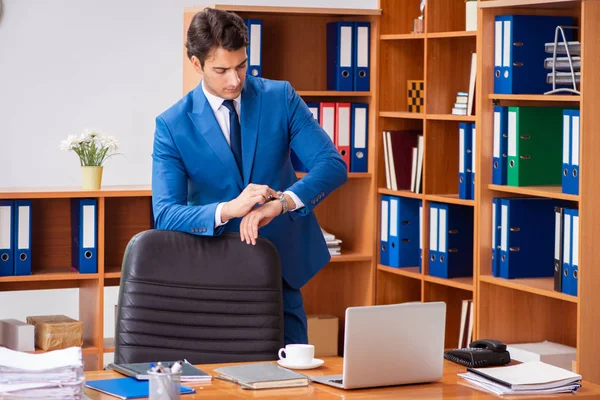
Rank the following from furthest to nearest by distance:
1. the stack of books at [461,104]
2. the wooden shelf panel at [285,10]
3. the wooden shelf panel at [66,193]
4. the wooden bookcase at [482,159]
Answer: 1. the wooden shelf panel at [285,10]
2. the stack of books at [461,104]
3. the wooden shelf panel at [66,193]
4. the wooden bookcase at [482,159]

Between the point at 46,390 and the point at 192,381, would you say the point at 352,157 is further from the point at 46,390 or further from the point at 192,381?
the point at 46,390

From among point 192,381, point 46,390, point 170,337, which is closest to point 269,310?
→ point 170,337

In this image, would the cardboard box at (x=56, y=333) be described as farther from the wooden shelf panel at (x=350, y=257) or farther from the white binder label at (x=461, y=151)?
the white binder label at (x=461, y=151)

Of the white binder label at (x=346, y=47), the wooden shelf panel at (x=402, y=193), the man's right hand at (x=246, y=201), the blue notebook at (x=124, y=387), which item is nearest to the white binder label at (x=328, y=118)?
the white binder label at (x=346, y=47)

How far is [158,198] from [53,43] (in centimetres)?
268

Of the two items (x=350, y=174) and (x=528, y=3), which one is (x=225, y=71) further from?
(x=350, y=174)

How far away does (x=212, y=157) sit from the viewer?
3057mm

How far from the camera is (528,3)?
3.80 m

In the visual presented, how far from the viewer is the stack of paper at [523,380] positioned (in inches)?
86.7

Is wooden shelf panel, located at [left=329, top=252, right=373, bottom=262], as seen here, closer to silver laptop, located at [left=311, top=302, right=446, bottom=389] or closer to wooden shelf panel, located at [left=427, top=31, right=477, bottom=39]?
wooden shelf panel, located at [left=427, top=31, right=477, bottom=39]

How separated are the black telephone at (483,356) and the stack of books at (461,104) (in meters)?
2.00

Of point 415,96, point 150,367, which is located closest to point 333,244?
point 415,96

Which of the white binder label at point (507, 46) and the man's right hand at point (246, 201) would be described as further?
the white binder label at point (507, 46)

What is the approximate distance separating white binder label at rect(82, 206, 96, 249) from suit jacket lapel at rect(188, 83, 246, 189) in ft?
4.46
